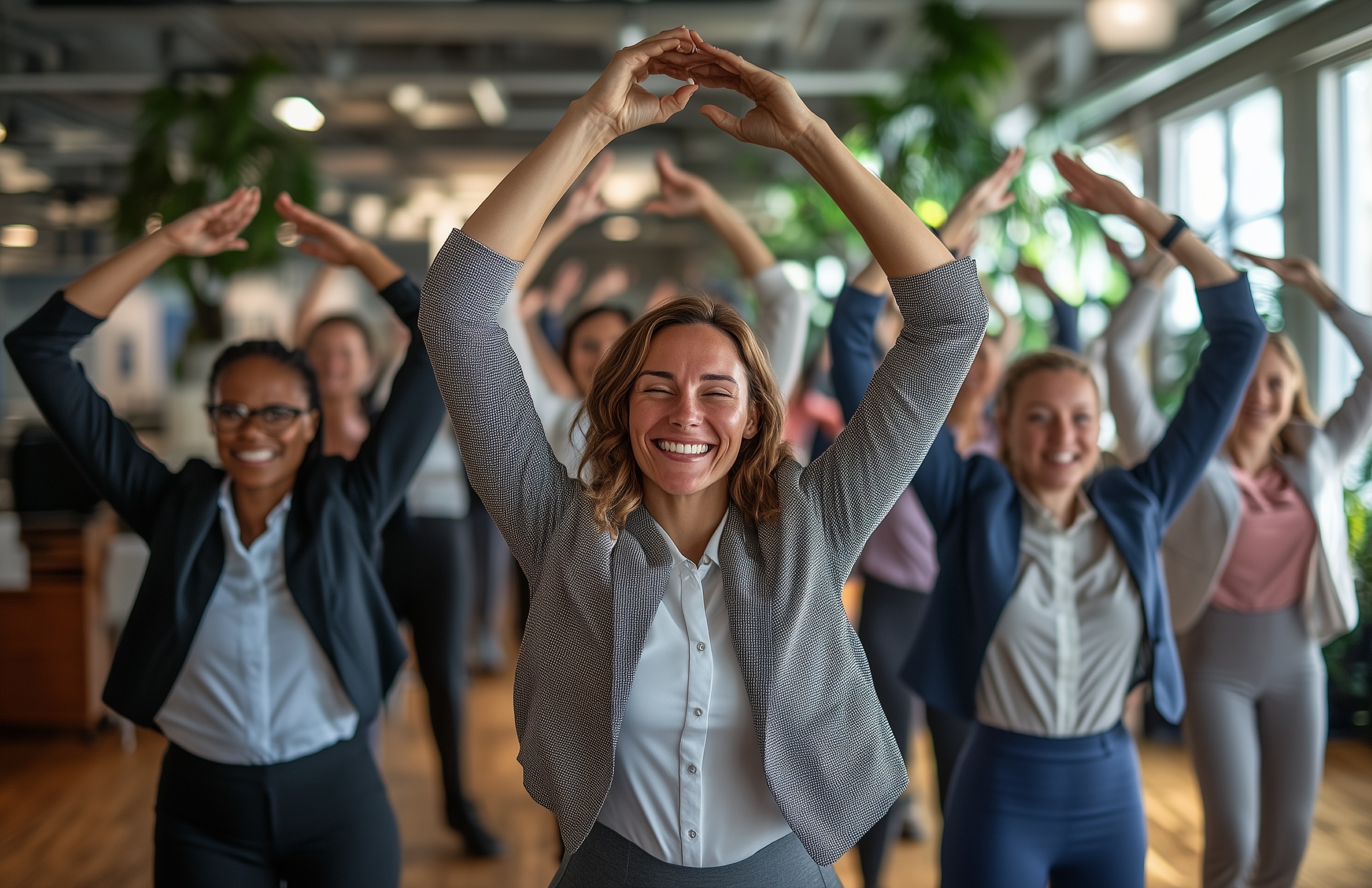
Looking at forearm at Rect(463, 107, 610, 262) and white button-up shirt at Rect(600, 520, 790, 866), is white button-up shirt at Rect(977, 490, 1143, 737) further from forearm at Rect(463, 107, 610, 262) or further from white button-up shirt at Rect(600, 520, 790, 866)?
forearm at Rect(463, 107, 610, 262)

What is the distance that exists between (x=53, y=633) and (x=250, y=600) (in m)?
3.72

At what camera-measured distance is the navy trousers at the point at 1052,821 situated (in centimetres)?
192

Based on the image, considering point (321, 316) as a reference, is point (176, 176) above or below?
above

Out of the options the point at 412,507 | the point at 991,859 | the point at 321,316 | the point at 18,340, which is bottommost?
the point at 991,859

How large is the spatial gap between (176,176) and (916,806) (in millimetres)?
5757

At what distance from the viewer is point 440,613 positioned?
346 cm

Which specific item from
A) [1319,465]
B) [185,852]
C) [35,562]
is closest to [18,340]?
[185,852]

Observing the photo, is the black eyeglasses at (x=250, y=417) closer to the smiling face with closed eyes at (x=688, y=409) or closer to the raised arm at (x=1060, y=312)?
the smiling face with closed eyes at (x=688, y=409)

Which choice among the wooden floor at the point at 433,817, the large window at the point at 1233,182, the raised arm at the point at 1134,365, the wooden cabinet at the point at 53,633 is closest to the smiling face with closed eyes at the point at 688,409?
the raised arm at the point at 1134,365

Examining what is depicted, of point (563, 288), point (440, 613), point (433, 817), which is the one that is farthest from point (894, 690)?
point (563, 288)

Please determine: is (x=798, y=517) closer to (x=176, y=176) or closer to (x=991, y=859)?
(x=991, y=859)

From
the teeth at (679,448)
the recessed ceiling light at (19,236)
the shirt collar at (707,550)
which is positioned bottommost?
the shirt collar at (707,550)

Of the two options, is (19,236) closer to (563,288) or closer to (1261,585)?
(563,288)

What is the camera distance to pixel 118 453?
1981 mm
